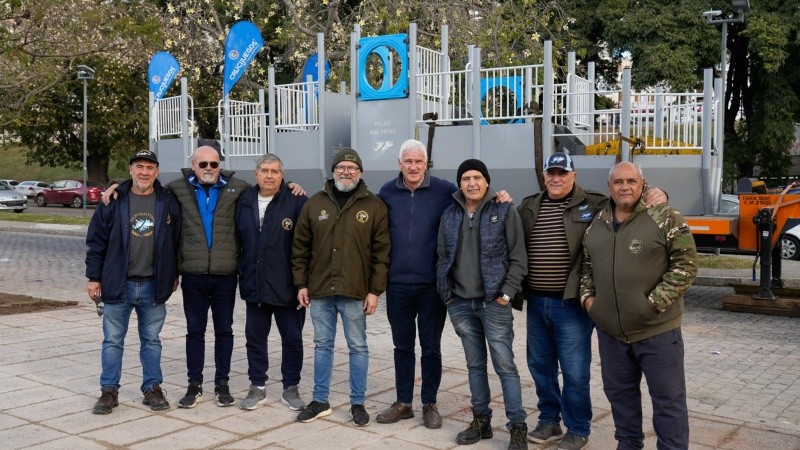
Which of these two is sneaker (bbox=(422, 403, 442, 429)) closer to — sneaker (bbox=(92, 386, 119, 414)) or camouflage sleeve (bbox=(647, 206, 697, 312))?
camouflage sleeve (bbox=(647, 206, 697, 312))

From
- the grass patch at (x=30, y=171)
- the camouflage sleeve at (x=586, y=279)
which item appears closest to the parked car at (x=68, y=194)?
the grass patch at (x=30, y=171)

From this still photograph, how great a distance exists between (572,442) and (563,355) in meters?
0.54

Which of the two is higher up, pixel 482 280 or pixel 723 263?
pixel 482 280

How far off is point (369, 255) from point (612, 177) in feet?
5.87

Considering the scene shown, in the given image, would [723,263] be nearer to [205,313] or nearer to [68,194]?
[205,313]

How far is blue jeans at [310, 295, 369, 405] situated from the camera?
5.61 m

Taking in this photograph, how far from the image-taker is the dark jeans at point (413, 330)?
541 cm

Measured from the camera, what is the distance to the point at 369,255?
5539 mm

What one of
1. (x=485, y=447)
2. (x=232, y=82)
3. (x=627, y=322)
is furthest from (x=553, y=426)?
(x=232, y=82)

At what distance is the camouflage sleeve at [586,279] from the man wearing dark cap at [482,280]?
0.40m

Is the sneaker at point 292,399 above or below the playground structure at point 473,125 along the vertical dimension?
below

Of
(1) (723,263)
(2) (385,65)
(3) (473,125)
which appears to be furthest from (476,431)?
(1) (723,263)

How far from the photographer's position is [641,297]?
424cm

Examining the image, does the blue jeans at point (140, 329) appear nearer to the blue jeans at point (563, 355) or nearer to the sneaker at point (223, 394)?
the sneaker at point (223, 394)
